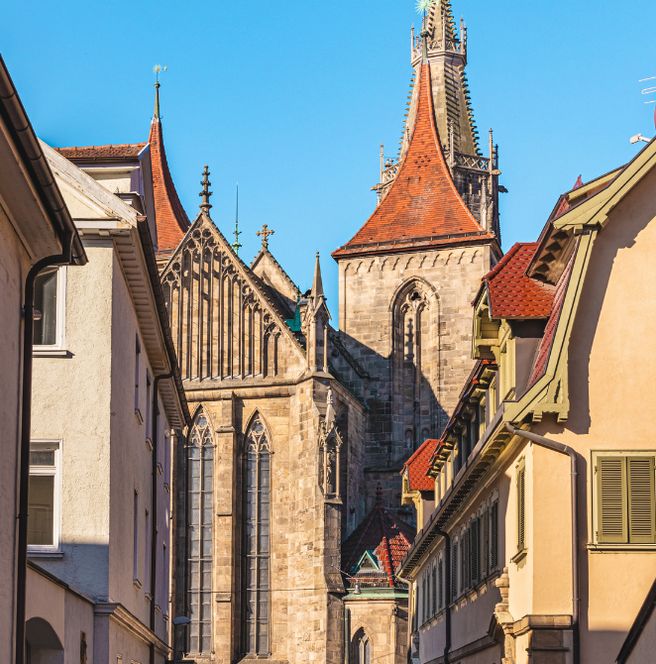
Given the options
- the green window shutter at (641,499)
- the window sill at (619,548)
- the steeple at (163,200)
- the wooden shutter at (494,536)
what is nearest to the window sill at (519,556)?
the window sill at (619,548)

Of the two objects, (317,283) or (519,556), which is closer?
(519,556)

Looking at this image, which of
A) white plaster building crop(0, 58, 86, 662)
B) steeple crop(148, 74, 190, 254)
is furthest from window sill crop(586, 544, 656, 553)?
steeple crop(148, 74, 190, 254)

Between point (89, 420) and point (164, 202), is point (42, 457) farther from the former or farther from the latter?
point (164, 202)

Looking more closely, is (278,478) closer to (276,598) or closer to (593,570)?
(276,598)

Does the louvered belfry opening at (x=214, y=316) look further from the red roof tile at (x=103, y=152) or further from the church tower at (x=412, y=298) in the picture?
the red roof tile at (x=103, y=152)

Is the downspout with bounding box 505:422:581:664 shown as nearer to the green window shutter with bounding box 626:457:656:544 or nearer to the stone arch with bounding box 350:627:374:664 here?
the green window shutter with bounding box 626:457:656:544

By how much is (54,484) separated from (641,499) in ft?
22.3

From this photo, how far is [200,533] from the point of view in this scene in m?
52.5

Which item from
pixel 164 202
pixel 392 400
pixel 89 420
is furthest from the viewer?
pixel 164 202

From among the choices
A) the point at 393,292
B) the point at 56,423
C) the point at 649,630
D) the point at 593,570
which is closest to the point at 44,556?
the point at 56,423

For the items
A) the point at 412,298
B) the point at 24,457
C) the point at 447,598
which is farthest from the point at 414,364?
the point at 24,457

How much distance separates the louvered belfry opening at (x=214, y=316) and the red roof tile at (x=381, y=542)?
235 inches

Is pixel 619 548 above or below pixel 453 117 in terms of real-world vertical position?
below

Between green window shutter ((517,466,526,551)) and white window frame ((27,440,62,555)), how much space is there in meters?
5.50
